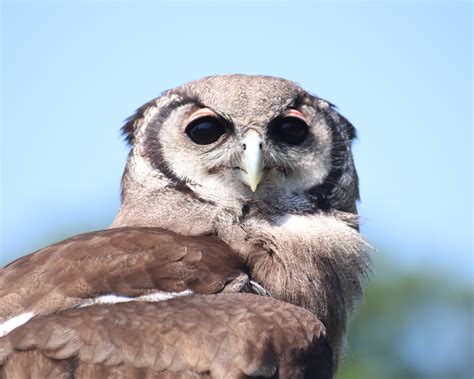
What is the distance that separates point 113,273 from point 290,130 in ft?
6.79

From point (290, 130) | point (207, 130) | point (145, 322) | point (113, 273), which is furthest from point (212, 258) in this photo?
point (290, 130)

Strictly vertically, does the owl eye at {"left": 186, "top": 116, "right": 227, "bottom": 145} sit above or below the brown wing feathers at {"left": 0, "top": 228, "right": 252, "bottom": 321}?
above

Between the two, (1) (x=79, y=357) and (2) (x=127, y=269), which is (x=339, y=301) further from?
(1) (x=79, y=357)

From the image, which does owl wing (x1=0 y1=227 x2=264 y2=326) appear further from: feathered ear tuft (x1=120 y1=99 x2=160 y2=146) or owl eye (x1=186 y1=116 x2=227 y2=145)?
feathered ear tuft (x1=120 y1=99 x2=160 y2=146)

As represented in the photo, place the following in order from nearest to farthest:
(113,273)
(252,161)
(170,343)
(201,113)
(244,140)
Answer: (170,343), (113,273), (252,161), (244,140), (201,113)

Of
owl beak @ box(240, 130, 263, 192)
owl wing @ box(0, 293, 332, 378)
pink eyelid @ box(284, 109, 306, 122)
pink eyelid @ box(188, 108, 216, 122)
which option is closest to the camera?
owl wing @ box(0, 293, 332, 378)

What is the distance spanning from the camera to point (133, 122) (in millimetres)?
8766

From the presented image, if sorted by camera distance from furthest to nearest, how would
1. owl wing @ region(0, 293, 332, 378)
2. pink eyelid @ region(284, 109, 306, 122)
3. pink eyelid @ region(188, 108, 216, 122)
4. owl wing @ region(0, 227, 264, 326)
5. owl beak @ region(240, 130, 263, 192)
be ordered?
pink eyelid @ region(284, 109, 306, 122) → pink eyelid @ region(188, 108, 216, 122) → owl beak @ region(240, 130, 263, 192) → owl wing @ region(0, 227, 264, 326) → owl wing @ region(0, 293, 332, 378)

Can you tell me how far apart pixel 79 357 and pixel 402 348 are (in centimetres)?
4070

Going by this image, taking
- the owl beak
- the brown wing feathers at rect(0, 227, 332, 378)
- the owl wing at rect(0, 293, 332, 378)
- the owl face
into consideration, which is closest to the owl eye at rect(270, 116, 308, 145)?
the owl face

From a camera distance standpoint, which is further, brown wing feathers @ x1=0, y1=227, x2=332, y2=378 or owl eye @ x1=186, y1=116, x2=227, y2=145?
owl eye @ x1=186, y1=116, x2=227, y2=145

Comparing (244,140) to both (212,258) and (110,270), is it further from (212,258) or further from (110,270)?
(110,270)

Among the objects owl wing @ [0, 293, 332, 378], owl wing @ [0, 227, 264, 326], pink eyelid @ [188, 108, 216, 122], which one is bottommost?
owl wing @ [0, 293, 332, 378]

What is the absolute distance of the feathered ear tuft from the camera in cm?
871
